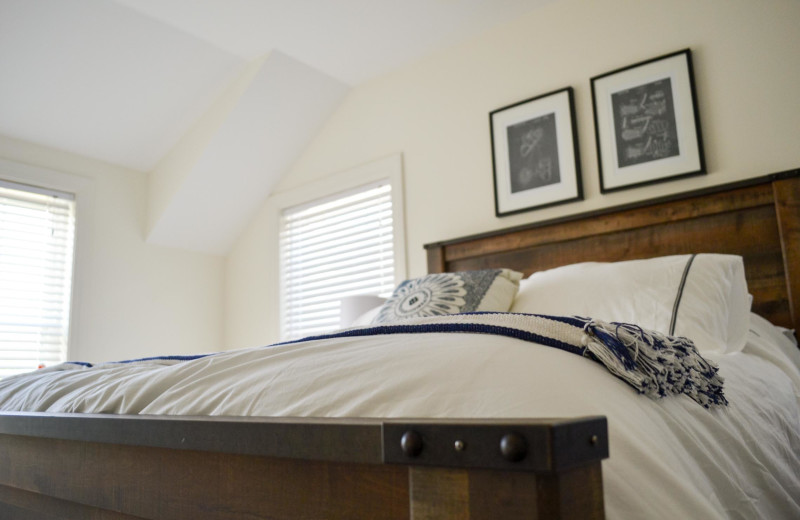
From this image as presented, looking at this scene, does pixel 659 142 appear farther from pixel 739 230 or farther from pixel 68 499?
pixel 68 499

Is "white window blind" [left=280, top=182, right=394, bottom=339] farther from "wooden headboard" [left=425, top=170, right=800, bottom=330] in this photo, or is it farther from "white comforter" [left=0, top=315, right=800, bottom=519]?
"white comforter" [left=0, top=315, right=800, bottom=519]

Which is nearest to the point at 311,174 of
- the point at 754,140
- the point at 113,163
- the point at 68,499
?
the point at 113,163

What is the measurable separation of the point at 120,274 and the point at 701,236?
10.6 feet

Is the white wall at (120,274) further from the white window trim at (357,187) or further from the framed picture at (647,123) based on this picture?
the framed picture at (647,123)

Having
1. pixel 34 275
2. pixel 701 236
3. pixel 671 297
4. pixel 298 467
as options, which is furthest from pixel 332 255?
pixel 298 467

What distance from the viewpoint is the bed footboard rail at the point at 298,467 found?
0.58 metres

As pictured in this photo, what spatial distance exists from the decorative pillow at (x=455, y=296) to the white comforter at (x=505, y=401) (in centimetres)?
102

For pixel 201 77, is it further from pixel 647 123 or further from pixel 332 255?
pixel 647 123

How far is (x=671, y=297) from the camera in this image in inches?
77.3

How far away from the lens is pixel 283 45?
3469mm

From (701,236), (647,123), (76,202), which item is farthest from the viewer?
(76,202)

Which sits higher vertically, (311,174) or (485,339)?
(311,174)

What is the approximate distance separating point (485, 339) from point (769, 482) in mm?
623

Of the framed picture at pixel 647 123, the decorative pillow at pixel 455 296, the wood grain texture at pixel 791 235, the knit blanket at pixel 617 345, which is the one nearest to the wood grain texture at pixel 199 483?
the knit blanket at pixel 617 345
